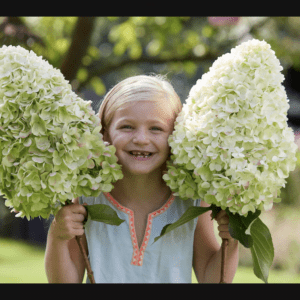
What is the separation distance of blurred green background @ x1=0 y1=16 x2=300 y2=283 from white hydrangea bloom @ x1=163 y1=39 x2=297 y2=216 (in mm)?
2270

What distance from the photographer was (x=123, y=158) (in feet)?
4.32

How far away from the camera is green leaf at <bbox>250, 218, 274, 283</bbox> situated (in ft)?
3.85

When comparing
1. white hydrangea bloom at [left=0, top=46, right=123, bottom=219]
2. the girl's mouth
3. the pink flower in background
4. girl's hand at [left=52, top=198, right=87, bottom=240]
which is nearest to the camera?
Result: white hydrangea bloom at [left=0, top=46, right=123, bottom=219]

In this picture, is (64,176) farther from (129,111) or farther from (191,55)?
(191,55)

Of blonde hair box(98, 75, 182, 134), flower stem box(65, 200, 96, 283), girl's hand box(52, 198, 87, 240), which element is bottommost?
flower stem box(65, 200, 96, 283)

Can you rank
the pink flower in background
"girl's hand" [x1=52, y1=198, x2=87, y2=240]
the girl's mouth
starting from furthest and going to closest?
the pink flower in background → the girl's mouth → "girl's hand" [x1=52, y1=198, x2=87, y2=240]

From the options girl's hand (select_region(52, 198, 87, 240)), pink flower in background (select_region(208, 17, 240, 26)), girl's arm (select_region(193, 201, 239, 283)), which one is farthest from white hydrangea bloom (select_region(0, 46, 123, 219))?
pink flower in background (select_region(208, 17, 240, 26))

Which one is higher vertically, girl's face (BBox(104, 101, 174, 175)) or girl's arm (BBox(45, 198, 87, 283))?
girl's face (BBox(104, 101, 174, 175))

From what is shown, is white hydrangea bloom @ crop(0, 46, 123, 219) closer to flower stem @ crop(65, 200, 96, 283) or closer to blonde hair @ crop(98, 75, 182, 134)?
flower stem @ crop(65, 200, 96, 283)

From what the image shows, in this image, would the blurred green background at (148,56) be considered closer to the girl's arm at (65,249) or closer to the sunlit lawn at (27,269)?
the sunlit lawn at (27,269)

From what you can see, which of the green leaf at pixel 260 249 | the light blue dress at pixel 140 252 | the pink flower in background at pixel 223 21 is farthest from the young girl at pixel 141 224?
the pink flower in background at pixel 223 21

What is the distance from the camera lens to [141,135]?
129 centimetres

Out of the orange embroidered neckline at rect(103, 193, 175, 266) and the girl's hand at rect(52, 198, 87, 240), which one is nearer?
the girl's hand at rect(52, 198, 87, 240)

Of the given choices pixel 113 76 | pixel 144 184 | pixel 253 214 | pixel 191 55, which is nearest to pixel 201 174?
pixel 253 214
